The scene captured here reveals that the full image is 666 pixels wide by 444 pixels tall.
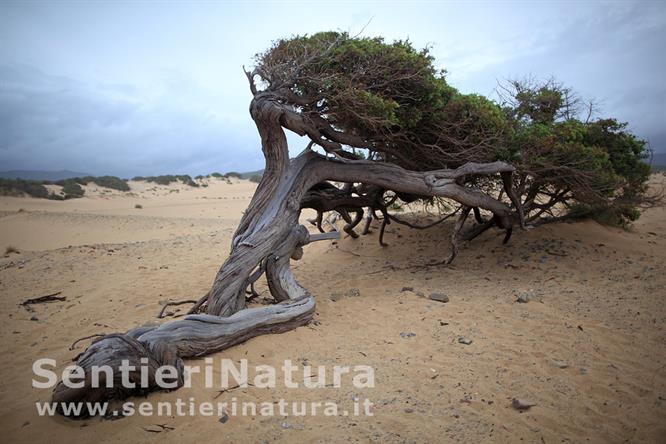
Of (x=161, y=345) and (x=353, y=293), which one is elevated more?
(x=161, y=345)

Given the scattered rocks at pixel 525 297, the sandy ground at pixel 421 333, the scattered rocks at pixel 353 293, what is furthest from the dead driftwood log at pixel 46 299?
the scattered rocks at pixel 525 297

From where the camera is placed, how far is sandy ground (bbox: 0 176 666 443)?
3699mm

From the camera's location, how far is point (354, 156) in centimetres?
820

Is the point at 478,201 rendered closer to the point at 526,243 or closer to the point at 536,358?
the point at 526,243

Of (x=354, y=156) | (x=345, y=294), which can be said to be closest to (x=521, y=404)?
(x=345, y=294)

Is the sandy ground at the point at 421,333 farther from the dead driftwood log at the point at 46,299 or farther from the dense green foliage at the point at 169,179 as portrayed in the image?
the dense green foliage at the point at 169,179

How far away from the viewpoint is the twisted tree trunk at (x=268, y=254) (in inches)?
165

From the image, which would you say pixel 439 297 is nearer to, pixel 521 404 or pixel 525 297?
pixel 525 297

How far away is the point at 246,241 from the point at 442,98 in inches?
164

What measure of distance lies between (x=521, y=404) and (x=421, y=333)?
177cm

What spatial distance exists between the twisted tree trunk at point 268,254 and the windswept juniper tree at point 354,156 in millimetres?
17

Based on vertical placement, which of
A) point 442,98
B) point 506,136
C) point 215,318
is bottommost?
point 215,318

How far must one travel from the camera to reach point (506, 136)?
7.54m

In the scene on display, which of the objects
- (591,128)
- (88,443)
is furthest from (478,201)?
(88,443)
